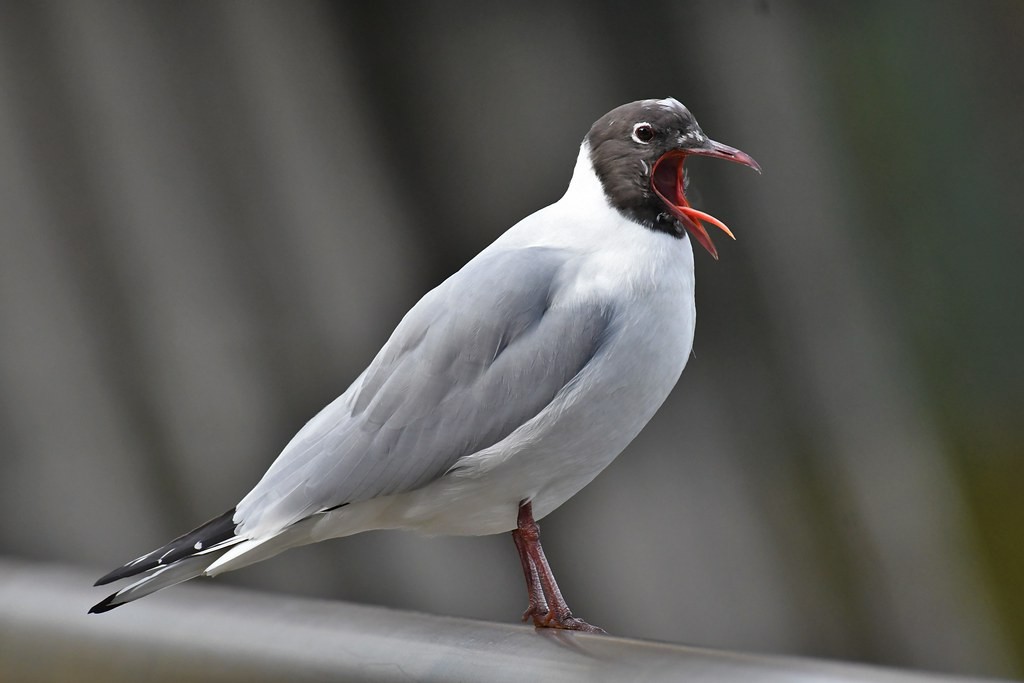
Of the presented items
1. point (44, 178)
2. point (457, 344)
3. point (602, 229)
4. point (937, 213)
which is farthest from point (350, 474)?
point (44, 178)

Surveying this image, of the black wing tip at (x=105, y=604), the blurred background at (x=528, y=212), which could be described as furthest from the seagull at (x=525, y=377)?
the blurred background at (x=528, y=212)

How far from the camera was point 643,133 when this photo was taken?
767mm

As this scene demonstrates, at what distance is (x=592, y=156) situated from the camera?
803 millimetres

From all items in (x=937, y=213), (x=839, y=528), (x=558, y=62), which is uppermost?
(x=558, y=62)

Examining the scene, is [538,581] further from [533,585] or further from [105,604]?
[105,604]

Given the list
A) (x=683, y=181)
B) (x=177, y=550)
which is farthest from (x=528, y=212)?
(x=177, y=550)

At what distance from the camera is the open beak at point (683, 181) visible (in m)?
0.75

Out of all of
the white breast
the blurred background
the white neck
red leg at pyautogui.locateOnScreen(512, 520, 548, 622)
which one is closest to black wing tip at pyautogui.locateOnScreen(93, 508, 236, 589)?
the white breast

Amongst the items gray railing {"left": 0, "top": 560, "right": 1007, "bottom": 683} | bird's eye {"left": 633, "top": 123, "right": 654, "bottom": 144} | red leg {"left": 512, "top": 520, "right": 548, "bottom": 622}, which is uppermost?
bird's eye {"left": 633, "top": 123, "right": 654, "bottom": 144}

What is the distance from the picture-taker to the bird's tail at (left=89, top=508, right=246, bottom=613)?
74 centimetres

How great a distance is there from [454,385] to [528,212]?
0.94 m

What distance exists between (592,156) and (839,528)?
1122 millimetres

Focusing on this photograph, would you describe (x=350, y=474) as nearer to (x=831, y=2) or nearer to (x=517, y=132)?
(x=517, y=132)

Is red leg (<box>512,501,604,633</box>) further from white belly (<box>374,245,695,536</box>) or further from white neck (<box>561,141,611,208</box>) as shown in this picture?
white neck (<box>561,141,611,208</box>)
